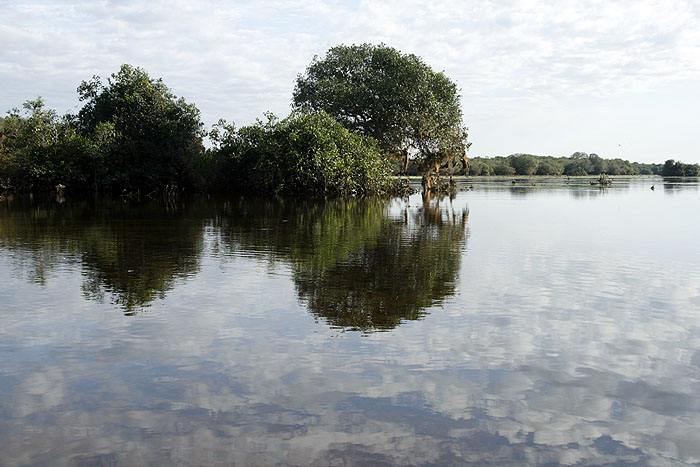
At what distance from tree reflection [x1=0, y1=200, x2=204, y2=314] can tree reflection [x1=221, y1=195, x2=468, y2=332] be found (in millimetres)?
1810

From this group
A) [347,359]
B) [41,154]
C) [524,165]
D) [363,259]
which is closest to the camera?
[347,359]

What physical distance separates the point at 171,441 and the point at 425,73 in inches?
1810

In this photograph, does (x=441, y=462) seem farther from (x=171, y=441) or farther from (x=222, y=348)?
(x=222, y=348)

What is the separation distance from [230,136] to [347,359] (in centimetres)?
4448

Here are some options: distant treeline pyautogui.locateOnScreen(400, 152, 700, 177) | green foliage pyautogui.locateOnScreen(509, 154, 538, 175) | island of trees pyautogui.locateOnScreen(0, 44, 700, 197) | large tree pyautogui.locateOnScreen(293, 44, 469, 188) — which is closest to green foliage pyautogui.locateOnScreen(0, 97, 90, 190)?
island of trees pyautogui.locateOnScreen(0, 44, 700, 197)

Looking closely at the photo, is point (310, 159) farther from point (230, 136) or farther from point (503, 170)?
→ point (503, 170)

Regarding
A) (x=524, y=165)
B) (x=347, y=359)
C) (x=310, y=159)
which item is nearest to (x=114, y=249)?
(x=347, y=359)

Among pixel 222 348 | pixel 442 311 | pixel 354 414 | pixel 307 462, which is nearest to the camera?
pixel 307 462

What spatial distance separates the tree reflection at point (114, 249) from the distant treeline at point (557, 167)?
117 meters

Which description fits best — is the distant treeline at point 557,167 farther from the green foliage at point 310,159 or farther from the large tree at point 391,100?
the green foliage at point 310,159

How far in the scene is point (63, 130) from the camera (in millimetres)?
49719

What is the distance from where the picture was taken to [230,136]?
4850 cm

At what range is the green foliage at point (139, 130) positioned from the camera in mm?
46875

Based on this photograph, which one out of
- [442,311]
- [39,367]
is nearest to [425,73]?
[442,311]
